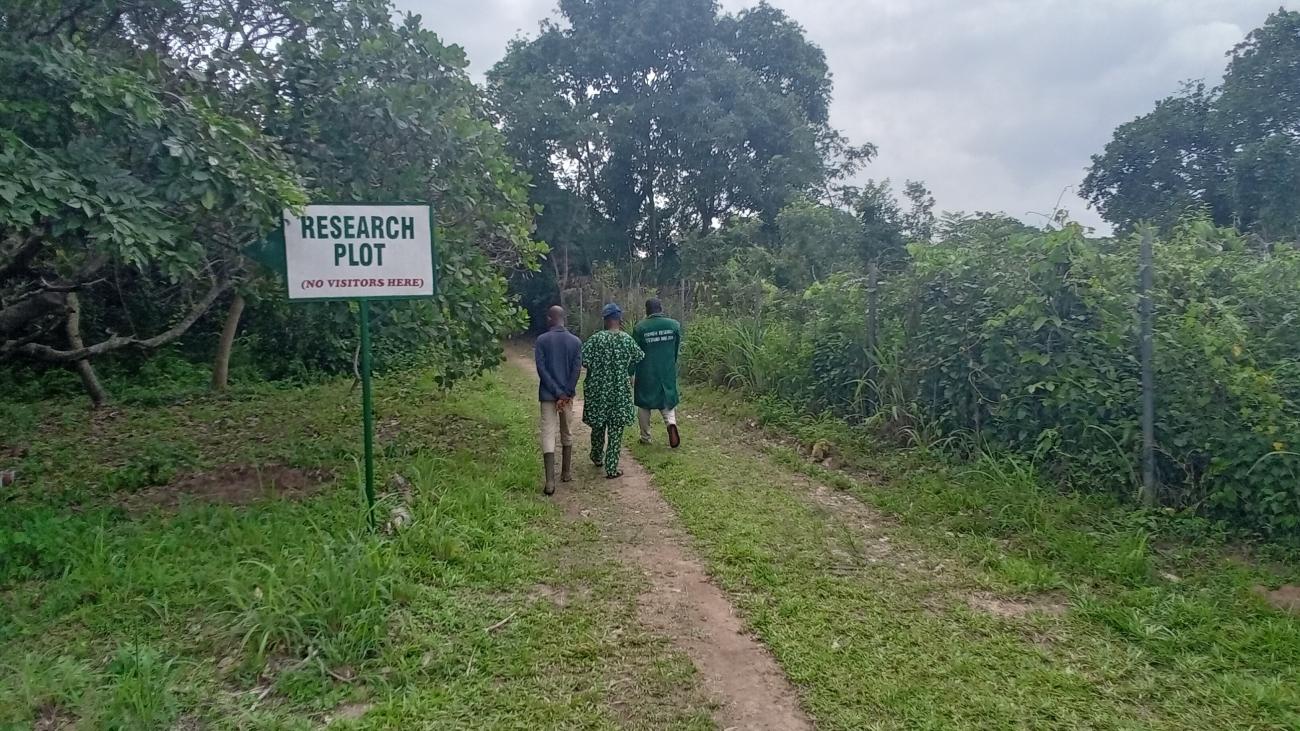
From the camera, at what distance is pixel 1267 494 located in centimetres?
472

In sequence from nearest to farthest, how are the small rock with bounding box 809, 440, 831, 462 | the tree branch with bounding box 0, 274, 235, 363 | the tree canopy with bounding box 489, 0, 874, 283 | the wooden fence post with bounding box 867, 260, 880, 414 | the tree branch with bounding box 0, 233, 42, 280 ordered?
the tree branch with bounding box 0, 233, 42, 280, the tree branch with bounding box 0, 274, 235, 363, the small rock with bounding box 809, 440, 831, 462, the wooden fence post with bounding box 867, 260, 880, 414, the tree canopy with bounding box 489, 0, 874, 283

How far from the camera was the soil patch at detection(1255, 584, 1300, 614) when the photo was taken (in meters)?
4.09

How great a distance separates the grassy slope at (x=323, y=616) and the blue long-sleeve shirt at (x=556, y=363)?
780 mm

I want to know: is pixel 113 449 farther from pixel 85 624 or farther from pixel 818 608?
pixel 818 608

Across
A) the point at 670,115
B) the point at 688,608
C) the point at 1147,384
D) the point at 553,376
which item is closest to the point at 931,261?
the point at 1147,384

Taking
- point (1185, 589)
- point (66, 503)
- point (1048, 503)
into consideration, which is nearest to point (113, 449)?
point (66, 503)

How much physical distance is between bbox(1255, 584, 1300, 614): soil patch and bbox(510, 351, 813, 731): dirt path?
2.68 m

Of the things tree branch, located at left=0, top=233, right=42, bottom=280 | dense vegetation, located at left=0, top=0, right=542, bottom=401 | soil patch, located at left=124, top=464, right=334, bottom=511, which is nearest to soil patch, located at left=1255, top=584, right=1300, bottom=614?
dense vegetation, located at left=0, top=0, right=542, bottom=401

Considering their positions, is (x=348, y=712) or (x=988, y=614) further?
(x=988, y=614)

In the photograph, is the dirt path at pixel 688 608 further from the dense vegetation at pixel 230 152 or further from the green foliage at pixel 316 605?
the dense vegetation at pixel 230 152

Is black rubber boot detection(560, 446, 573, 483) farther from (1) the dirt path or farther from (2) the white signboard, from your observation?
(2) the white signboard

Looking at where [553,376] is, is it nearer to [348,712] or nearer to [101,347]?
[348,712]

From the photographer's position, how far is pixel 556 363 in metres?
6.55

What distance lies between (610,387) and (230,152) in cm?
328
